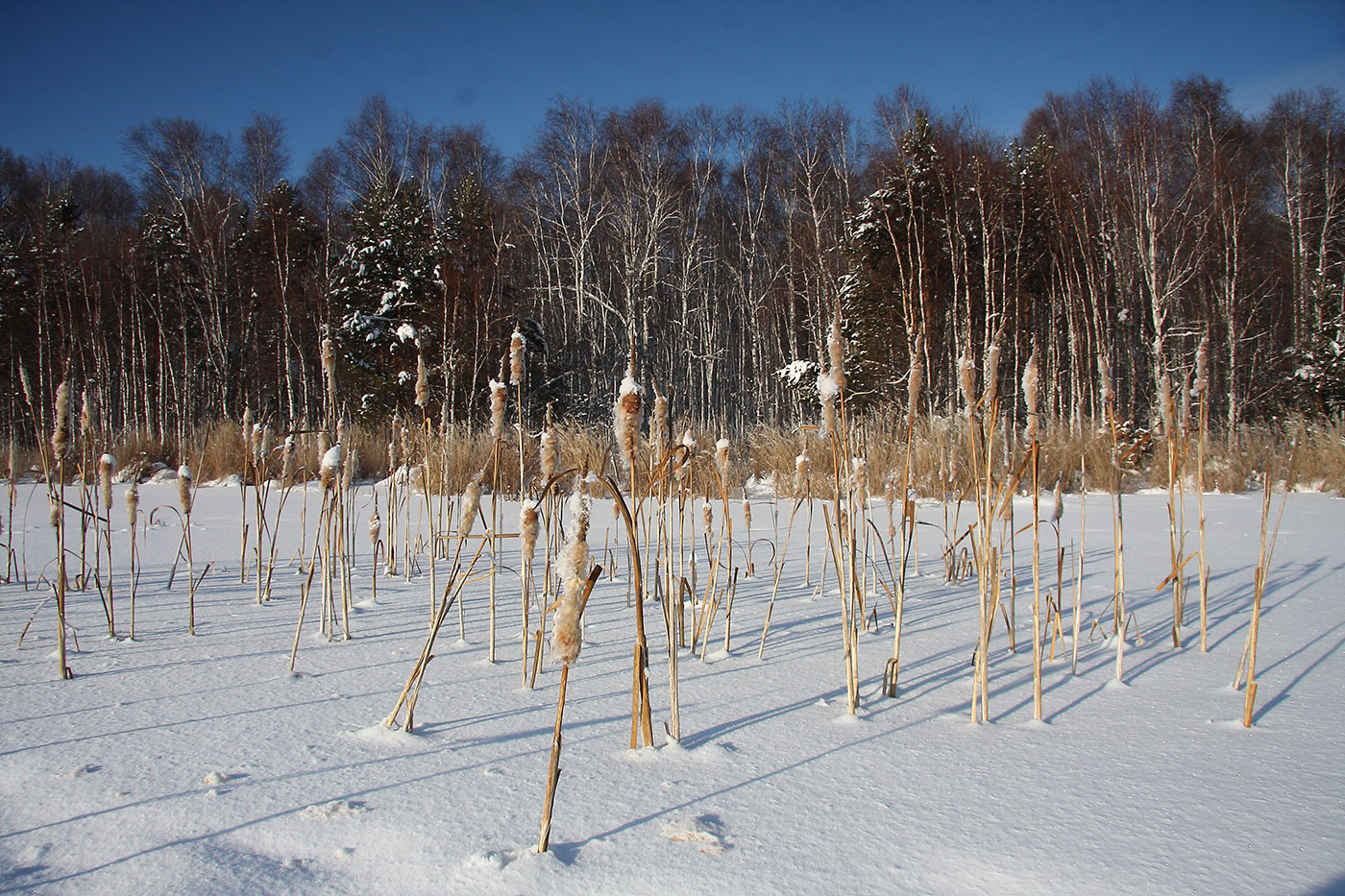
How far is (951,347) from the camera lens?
13227mm

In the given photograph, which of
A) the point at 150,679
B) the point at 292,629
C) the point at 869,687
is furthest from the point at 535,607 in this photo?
the point at 869,687

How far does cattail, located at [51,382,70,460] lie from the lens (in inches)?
51.3

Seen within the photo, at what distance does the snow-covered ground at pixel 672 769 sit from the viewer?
0.63 m

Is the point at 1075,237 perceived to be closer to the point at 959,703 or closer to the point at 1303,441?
the point at 1303,441

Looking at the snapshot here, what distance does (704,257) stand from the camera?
20234 millimetres

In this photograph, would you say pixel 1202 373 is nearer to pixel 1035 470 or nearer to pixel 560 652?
pixel 1035 470

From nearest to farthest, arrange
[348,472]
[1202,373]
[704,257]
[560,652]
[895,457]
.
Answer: [560,652], [1202,373], [348,472], [895,457], [704,257]

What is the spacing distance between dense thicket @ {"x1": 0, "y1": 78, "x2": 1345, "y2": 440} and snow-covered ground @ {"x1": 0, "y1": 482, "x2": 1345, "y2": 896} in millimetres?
8239

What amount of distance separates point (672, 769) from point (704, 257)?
2032 cm

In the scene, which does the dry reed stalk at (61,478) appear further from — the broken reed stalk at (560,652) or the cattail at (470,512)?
the broken reed stalk at (560,652)

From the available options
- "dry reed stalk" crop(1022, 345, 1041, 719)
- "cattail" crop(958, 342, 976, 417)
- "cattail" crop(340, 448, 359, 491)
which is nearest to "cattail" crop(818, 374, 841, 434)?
"cattail" crop(958, 342, 976, 417)

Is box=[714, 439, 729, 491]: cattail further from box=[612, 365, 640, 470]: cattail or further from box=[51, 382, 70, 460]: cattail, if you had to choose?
box=[51, 382, 70, 460]: cattail

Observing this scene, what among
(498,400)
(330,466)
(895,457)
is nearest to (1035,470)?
(498,400)

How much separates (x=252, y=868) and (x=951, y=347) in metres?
14.0
